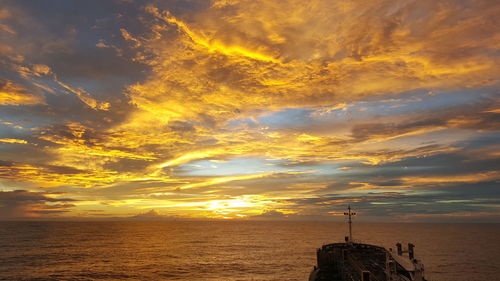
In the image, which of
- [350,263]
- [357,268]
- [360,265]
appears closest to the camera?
[357,268]

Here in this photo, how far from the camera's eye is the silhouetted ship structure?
22000mm

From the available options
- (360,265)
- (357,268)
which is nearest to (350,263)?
(360,265)

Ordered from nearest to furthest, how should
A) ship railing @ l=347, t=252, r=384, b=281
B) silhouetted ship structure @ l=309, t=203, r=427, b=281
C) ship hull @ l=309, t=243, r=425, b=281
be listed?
silhouetted ship structure @ l=309, t=203, r=427, b=281
ship railing @ l=347, t=252, r=384, b=281
ship hull @ l=309, t=243, r=425, b=281

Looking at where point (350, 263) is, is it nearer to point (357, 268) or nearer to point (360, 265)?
point (360, 265)

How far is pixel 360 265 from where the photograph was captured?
115 ft

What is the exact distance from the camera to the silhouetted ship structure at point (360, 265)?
2200cm

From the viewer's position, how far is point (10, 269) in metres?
59.1

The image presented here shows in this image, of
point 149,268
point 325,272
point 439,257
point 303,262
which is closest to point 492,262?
point 439,257

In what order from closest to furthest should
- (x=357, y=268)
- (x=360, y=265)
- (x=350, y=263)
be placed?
(x=357, y=268)
(x=360, y=265)
(x=350, y=263)

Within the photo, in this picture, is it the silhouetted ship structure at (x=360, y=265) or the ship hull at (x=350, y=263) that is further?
the ship hull at (x=350, y=263)

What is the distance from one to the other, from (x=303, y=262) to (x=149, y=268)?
33.6 meters

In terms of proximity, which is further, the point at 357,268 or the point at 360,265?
the point at 360,265

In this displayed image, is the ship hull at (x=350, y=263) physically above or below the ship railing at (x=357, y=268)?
below

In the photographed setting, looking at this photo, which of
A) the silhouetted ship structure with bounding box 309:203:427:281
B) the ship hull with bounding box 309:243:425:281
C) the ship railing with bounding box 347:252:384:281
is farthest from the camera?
the ship hull with bounding box 309:243:425:281
